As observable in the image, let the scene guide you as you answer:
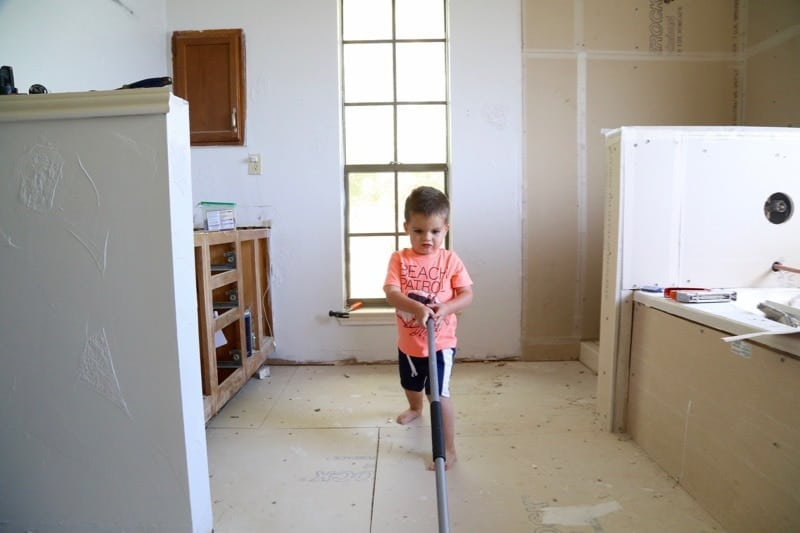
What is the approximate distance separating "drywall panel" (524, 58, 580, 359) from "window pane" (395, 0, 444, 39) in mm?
610

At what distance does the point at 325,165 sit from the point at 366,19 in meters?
0.94

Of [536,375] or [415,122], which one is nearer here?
[536,375]

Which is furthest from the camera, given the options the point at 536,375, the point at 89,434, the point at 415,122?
the point at 415,122

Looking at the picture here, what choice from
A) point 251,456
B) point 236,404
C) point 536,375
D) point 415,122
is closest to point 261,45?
point 415,122

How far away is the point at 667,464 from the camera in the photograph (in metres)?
1.53

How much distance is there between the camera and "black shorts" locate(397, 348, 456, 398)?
5.32 feet

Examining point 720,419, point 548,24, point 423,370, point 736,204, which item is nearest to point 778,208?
point 736,204

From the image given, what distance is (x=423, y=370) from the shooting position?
1.71 m

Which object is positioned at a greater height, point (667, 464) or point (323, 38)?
point (323, 38)

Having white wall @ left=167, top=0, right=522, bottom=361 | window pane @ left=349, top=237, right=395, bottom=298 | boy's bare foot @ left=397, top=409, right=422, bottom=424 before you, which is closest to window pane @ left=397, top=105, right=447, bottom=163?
white wall @ left=167, top=0, right=522, bottom=361

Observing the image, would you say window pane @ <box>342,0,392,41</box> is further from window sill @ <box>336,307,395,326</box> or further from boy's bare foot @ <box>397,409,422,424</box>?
boy's bare foot @ <box>397,409,422,424</box>

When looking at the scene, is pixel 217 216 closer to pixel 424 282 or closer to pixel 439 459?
pixel 424 282

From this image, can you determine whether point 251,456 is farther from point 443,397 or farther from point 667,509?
point 667,509

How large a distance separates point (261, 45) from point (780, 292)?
2796 mm
